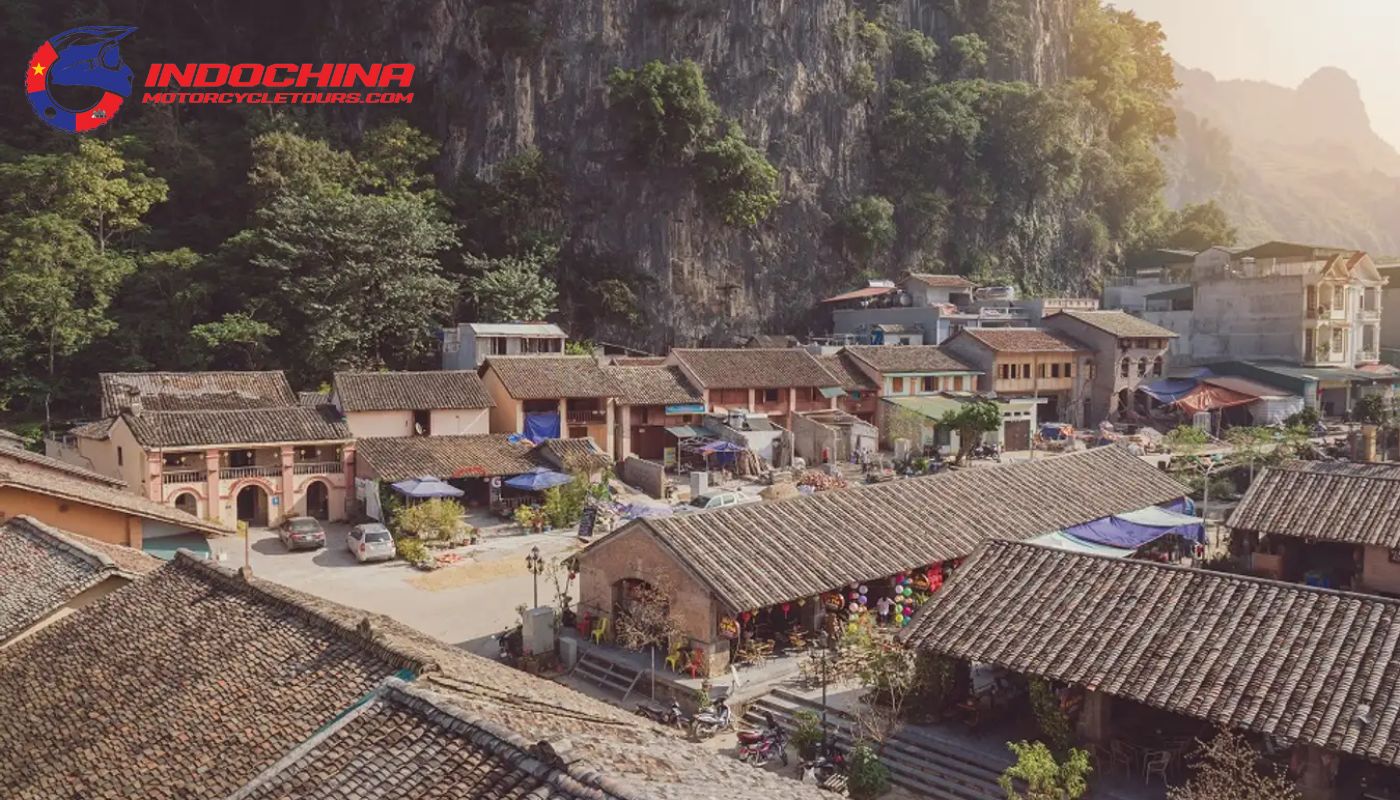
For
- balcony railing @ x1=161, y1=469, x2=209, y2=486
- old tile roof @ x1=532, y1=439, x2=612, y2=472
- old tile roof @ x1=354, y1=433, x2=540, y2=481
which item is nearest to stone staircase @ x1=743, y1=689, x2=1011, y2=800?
old tile roof @ x1=532, y1=439, x2=612, y2=472

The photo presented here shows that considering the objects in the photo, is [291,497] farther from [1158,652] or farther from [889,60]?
[889,60]

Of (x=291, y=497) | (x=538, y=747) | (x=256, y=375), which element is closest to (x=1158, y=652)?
(x=538, y=747)

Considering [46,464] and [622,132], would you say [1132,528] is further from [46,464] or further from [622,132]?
[622,132]

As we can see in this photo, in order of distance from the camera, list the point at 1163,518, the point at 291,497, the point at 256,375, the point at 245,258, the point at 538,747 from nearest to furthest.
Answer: the point at 538,747, the point at 1163,518, the point at 291,497, the point at 256,375, the point at 245,258

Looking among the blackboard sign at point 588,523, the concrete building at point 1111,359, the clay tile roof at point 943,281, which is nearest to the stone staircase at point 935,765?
the blackboard sign at point 588,523

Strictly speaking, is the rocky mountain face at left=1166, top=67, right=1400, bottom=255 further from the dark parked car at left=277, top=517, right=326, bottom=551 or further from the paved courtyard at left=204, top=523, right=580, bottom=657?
the dark parked car at left=277, top=517, right=326, bottom=551
